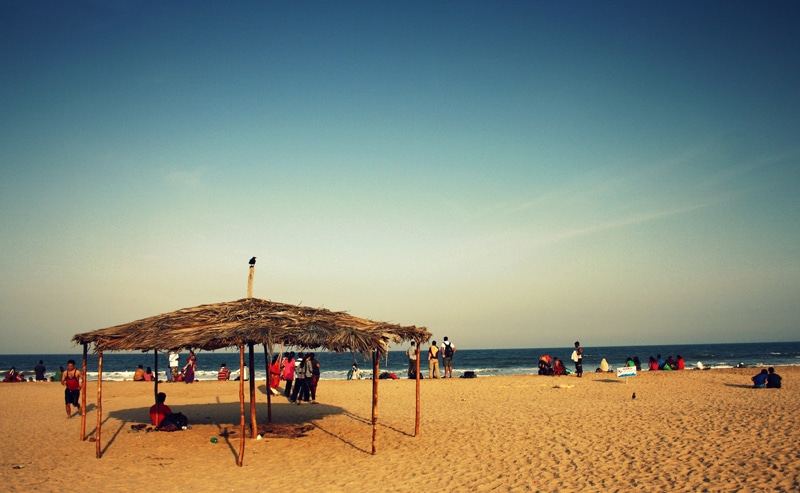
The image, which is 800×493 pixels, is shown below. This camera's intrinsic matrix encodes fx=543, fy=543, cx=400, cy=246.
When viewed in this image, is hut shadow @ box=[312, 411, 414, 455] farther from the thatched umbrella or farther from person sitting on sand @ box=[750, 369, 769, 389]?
person sitting on sand @ box=[750, 369, 769, 389]

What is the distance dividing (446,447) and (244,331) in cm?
507

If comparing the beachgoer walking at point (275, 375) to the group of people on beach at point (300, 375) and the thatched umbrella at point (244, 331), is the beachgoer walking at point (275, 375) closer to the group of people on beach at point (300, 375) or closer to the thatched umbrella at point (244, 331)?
the group of people on beach at point (300, 375)

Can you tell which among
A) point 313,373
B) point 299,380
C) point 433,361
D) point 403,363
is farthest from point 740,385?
point 403,363

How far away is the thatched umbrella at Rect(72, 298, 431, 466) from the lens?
10328 mm

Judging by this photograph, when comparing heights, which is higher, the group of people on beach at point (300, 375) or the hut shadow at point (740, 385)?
the group of people on beach at point (300, 375)

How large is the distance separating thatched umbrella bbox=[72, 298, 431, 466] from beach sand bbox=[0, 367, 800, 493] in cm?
106

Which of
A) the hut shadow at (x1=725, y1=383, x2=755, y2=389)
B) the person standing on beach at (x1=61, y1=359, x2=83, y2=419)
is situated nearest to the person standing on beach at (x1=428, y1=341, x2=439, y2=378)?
the hut shadow at (x1=725, y1=383, x2=755, y2=389)

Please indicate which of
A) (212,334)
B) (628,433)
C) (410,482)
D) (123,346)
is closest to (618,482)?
(410,482)

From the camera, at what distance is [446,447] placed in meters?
11.8

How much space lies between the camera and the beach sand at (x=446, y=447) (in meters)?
9.15

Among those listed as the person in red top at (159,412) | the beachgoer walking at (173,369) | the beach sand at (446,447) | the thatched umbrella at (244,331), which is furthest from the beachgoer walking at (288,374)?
the beachgoer walking at (173,369)

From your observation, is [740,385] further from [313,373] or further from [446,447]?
[313,373]

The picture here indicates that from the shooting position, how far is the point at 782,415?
14172 millimetres

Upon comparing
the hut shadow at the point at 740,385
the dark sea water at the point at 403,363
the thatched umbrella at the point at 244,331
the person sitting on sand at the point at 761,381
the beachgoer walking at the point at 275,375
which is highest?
the thatched umbrella at the point at 244,331
